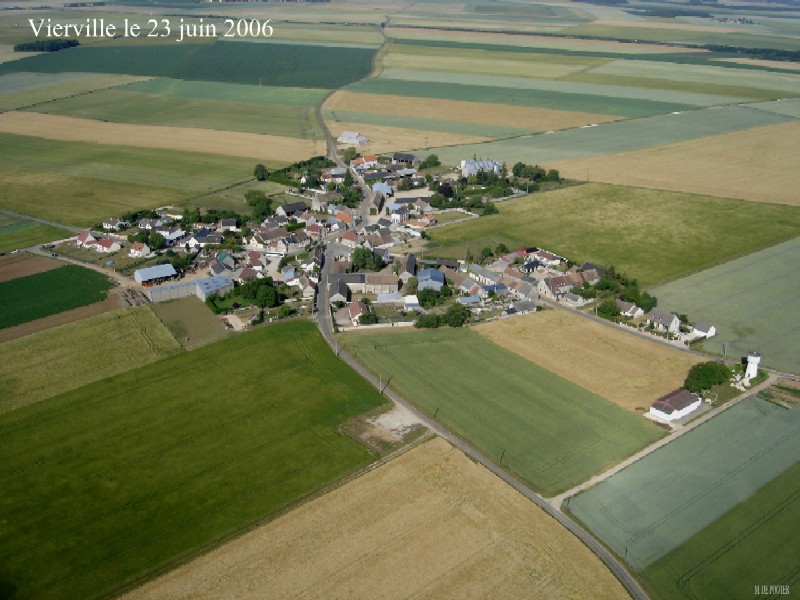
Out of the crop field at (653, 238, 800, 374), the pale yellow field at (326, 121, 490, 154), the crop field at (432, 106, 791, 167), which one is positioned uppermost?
the crop field at (432, 106, 791, 167)

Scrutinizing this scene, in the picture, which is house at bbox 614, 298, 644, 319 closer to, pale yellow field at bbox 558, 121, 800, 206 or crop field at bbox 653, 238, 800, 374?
crop field at bbox 653, 238, 800, 374

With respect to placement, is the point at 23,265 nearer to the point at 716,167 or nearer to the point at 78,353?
the point at 78,353

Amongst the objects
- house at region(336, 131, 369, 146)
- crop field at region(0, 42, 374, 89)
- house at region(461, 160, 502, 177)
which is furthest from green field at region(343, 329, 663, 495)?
crop field at region(0, 42, 374, 89)

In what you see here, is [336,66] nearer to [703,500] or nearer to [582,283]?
[582,283]

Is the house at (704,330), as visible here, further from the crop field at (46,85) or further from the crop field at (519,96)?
the crop field at (46,85)

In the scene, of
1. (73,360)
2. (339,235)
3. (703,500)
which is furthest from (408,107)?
(703,500)

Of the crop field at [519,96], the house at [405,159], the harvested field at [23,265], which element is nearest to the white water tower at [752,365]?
the harvested field at [23,265]
